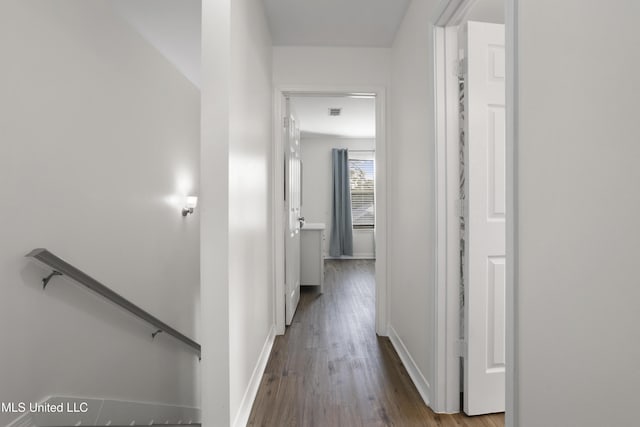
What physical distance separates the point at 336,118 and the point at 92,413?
489cm

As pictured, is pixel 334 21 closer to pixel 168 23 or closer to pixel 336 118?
pixel 168 23

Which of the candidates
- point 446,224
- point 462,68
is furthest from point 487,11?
point 446,224

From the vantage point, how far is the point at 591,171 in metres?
0.79

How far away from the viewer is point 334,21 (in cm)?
259

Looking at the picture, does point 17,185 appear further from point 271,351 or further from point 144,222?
point 271,351

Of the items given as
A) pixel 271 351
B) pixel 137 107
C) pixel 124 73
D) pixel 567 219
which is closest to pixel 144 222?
pixel 137 107

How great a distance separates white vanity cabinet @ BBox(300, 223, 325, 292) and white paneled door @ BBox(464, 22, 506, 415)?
2.75 meters

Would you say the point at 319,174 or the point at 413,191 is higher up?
the point at 319,174

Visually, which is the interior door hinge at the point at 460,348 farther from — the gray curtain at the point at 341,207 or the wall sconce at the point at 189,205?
the gray curtain at the point at 341,207

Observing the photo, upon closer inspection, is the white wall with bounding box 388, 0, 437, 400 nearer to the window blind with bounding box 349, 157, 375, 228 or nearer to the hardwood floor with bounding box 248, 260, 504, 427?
the hardwood floor with bounding box 248, 260, 504, 427

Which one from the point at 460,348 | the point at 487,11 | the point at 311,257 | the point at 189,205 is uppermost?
the point at 487,11

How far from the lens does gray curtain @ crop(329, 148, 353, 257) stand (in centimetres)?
717

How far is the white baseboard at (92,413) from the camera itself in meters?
1.66

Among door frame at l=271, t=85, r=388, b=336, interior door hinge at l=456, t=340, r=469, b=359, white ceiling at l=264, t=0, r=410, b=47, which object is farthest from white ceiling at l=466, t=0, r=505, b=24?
interior door hinge at l=456, t=340, r=469, b=359
